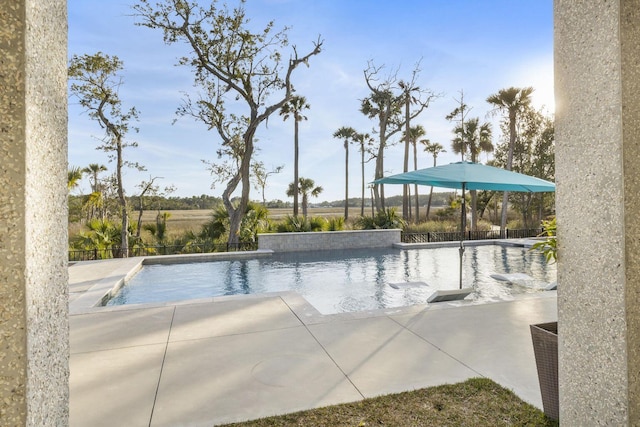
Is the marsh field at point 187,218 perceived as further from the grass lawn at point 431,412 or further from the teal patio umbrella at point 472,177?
the grass lawn at point 431,412

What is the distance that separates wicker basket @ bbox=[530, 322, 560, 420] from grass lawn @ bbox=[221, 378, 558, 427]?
93 millimetres

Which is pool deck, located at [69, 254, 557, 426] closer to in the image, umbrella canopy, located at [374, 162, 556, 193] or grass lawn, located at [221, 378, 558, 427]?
grass lawn, located at [221, 378, 558, 427]

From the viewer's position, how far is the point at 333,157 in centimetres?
4209

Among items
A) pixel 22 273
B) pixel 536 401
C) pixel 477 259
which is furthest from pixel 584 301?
pixel 477 259

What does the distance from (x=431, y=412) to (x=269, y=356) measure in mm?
1681

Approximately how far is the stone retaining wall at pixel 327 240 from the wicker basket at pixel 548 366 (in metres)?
11.5

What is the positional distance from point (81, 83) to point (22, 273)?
17751 millimetres

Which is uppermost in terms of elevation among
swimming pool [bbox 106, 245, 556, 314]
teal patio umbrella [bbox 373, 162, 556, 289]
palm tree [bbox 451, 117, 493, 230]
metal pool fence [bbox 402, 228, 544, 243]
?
palm tree [bbox 451, 117, 493, 230]

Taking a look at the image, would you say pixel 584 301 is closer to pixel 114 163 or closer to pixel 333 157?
pixel 114 163

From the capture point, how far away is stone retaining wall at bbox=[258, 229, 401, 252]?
1371cm

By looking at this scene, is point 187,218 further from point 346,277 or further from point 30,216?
point 30,216

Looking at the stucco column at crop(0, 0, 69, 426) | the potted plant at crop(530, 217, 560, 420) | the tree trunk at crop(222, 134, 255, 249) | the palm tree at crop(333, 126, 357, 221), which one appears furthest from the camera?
the palm tree at crop(333, 126, 357, 221)

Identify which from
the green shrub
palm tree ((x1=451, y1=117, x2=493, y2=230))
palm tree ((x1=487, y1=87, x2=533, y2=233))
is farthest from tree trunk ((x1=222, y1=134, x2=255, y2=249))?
palm tree ((x1=451, y1=117, x2=493, y2=230))

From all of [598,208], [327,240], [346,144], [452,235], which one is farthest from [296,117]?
[598,208]
